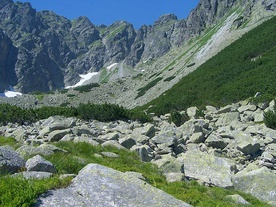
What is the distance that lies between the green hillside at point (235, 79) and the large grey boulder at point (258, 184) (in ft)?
Answer: 58.7

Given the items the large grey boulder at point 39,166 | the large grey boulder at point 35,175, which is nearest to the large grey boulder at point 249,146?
the large grey boulder at point 39,166

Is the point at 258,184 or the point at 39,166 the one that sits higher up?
the point at 39,166

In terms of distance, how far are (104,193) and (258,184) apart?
5480 mm

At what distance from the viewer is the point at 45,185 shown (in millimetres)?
5250

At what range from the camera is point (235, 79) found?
3922cm

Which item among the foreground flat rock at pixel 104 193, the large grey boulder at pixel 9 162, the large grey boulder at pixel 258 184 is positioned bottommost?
the large grey boulder at pixel 258 184

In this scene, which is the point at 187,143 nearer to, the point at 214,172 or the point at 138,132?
the point at 138,132

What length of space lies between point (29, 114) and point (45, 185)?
20513 millimetres

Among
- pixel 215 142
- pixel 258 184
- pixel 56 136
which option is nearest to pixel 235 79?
pixel 215 142

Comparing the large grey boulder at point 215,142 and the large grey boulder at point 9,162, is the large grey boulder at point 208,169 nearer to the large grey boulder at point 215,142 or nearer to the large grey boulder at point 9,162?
the large grey boulder at point 215,142

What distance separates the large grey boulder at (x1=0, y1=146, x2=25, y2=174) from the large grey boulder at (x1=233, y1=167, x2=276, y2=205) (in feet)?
19.8

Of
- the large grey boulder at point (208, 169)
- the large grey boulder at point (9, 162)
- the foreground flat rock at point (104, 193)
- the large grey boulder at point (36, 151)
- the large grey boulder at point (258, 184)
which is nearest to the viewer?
the foreground flat rock at point (104, 193)

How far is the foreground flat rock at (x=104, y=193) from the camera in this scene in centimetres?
507

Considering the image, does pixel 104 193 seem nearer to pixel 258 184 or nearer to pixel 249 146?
pixel 258 184
